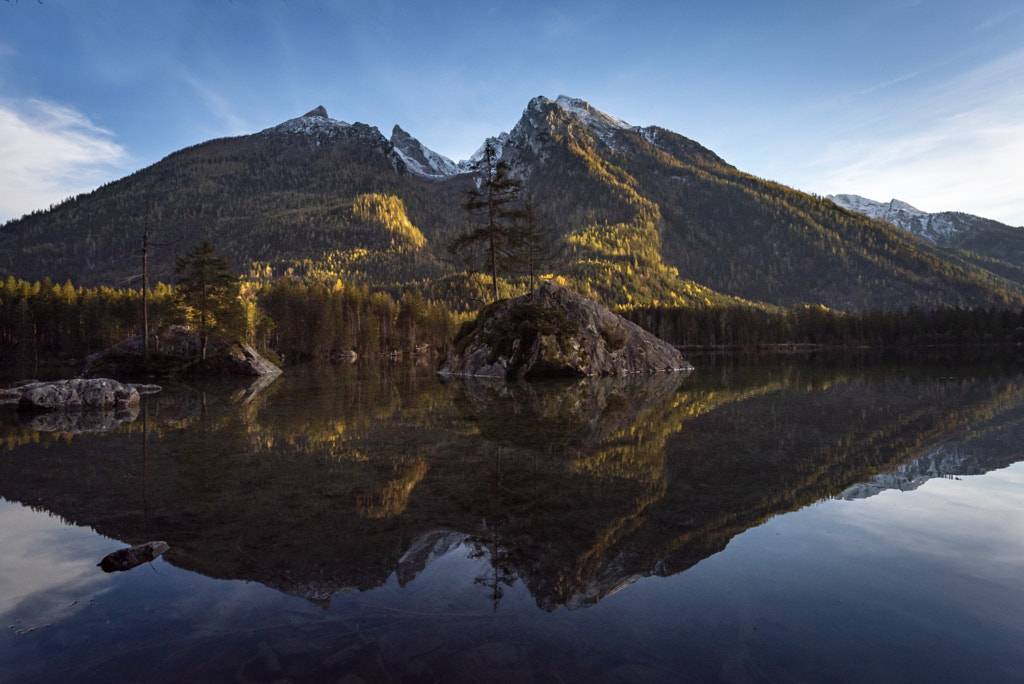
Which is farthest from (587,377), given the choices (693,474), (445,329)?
(445,329)

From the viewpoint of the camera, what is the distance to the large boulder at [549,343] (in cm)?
3030

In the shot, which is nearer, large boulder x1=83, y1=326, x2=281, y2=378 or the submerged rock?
the submerged rock

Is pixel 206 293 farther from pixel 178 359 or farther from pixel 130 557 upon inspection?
pixel 130 557

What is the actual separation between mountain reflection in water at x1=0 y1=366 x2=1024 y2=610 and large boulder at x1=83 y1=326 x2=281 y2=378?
73.5 ft

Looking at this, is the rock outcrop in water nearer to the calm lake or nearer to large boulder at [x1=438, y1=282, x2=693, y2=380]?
the calm lake

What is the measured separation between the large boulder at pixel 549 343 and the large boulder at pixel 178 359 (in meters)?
16.4

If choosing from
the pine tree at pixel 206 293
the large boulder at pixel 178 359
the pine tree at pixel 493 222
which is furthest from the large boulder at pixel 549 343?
the pine tree at pixel 206 293

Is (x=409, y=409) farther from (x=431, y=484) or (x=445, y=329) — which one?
(x=445, y=329)

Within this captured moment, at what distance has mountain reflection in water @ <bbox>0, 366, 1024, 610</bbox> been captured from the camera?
5223 millimetres

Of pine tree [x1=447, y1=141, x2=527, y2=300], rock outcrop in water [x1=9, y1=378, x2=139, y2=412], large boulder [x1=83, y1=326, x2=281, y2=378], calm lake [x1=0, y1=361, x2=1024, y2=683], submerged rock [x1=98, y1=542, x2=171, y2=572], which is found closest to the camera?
calm lake [x1=0, y1=361, x2=1024, y2=683]

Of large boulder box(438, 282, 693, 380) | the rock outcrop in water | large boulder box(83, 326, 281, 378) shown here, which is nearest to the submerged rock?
the rock outcrop in water

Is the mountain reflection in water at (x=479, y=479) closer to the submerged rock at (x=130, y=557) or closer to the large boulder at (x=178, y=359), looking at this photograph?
the submerged rock at (x=130, y=557)

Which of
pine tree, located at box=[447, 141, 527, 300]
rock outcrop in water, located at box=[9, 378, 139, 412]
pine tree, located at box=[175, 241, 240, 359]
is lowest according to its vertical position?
rock outcrop in water, located at box=[9, 378, 139, 412]

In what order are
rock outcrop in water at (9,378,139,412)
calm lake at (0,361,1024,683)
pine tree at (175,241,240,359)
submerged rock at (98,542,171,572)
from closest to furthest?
calm lake at (0,361,1024,683)
submerged rock at (98,542,171,572)
rock outcrop in water at (9,378,139,412)
pine tree at (175,241,240,359)
